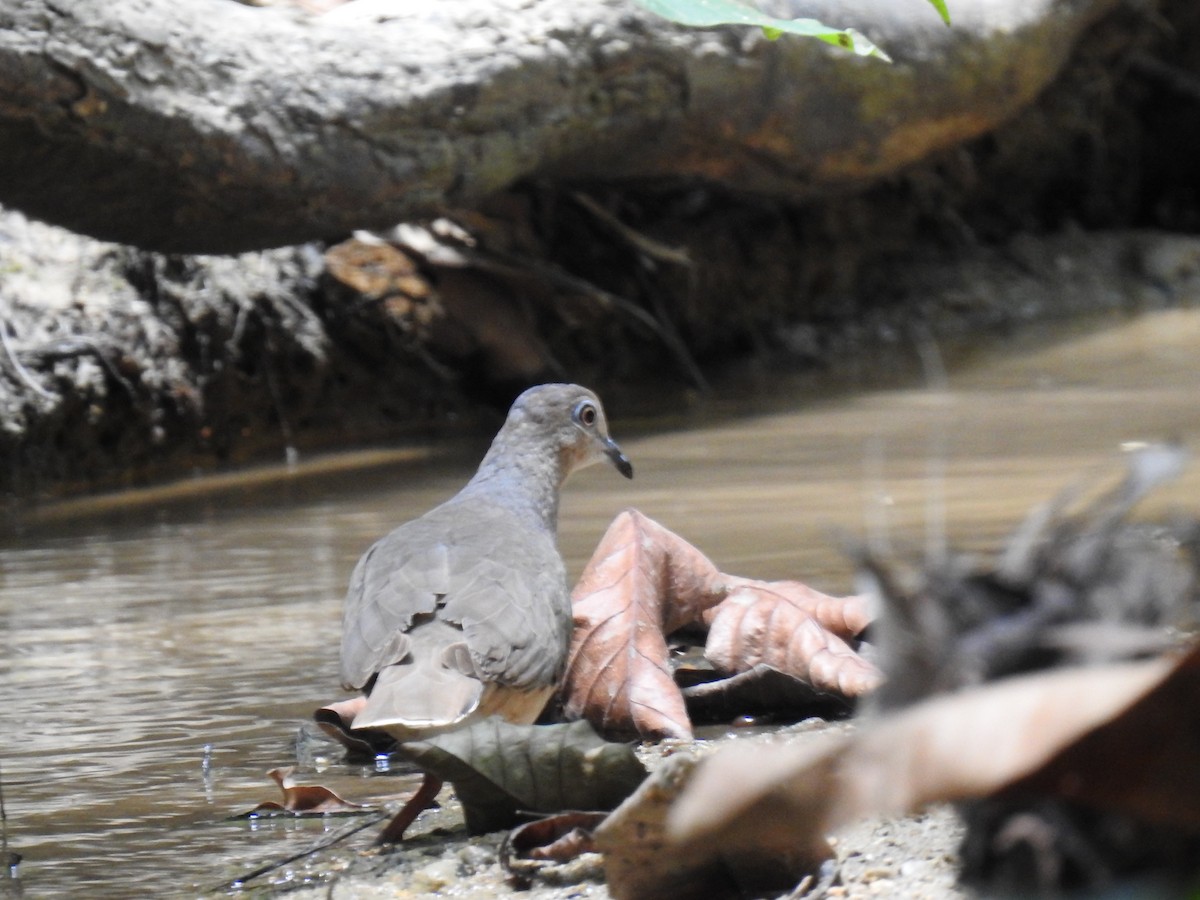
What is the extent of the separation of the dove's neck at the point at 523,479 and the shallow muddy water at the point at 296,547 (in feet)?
1.44

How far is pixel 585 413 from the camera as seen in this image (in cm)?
417

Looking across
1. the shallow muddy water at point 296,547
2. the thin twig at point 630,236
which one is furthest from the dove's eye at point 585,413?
the thin twig at point 630,236

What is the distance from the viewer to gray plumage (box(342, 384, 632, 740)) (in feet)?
8.52

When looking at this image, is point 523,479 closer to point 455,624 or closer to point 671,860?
point 455,624

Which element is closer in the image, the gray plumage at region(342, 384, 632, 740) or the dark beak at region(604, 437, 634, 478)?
the gray plumage at region(342, 384, 632, 740)

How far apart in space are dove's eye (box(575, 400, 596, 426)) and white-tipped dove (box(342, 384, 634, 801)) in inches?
27.9

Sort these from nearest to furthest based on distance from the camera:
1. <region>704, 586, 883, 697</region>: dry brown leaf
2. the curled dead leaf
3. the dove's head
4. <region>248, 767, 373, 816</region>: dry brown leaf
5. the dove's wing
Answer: <region>248, 767, 373, 816</region>: dry brown leaf → the dove's wing → the curled dead leaf → <region>704, 586, 883, 697</region>: dry brown leaf → the dove's head

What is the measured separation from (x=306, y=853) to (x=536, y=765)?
1.15 feet

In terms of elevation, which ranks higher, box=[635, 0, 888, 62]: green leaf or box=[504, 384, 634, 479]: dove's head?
box=[635, 0, 888, 62]: green leaf

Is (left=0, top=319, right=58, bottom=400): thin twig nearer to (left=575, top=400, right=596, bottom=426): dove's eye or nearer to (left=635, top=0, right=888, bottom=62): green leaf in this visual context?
(left=575, top=400, right=596, bottom=426): dove's eye

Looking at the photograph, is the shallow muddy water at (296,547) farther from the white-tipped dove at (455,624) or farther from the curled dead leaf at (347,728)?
the white-tipped dove at (455,624)

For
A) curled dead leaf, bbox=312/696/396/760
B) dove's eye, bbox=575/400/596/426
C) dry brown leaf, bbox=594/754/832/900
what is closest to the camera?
dry brown leaf, bbox=594/754/832/900

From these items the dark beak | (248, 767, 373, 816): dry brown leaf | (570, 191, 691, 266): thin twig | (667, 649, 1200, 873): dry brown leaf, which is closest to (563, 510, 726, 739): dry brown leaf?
(248, 767, 373, 816): dry brown leaf

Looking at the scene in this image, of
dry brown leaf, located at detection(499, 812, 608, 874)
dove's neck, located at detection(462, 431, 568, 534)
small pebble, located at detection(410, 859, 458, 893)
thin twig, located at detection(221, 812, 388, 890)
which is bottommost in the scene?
thin twig, located at detection(221, 812, 388, 890)
